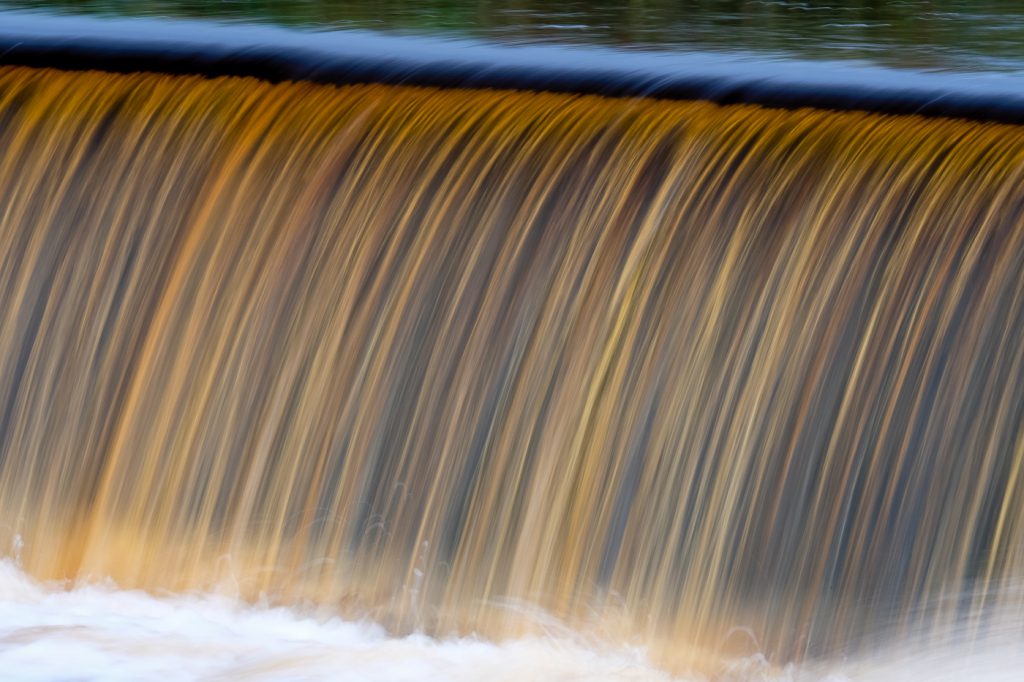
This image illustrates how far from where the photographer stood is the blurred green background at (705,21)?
487cm

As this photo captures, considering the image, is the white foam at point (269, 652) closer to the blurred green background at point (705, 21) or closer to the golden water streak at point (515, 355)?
the golden water streak at point (515, 355)

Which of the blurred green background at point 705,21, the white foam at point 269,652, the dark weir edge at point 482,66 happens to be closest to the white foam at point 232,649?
the white foam at point 269,652

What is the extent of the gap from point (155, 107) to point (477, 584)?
5.84 ft

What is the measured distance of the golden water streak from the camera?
388cm

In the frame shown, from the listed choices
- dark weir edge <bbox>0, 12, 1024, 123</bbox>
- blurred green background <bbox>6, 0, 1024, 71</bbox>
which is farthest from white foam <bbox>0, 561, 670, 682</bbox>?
blurred green background <bbox>6, 0, 1024, 71</bbox>

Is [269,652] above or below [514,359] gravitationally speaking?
below

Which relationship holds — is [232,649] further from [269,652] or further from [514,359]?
[514,359]

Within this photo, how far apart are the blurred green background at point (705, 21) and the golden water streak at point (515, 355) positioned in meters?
0.57

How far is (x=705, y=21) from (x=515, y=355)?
5.56ft

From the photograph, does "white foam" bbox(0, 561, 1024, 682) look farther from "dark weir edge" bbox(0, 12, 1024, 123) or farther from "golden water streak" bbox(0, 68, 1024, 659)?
"dark weir edge" bbox(0, 12, 1024, 123)

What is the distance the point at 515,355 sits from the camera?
430 centimetres

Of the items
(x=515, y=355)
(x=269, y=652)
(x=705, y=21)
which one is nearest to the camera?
(x=269, y=652)

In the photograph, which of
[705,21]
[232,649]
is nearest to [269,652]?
[232,649]

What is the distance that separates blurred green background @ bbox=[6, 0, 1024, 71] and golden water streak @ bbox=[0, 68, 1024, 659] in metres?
0.57
